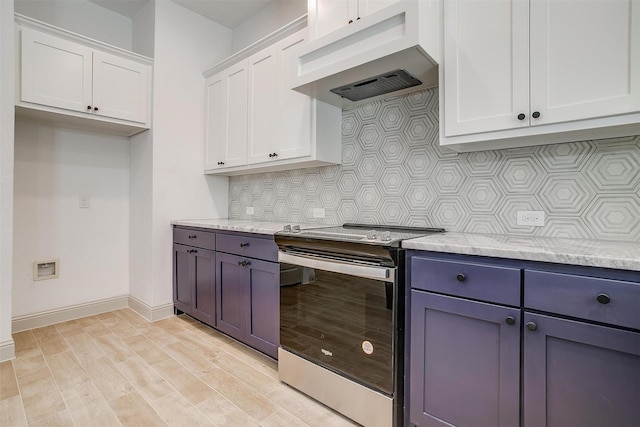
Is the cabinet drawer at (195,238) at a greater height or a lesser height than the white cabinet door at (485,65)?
lesser

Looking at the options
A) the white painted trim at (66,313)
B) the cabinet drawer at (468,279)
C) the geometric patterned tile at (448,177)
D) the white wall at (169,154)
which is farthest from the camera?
the white wall at (169,154)

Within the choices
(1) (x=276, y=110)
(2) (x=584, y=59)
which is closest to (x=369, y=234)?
(2) (x=584, y=59)

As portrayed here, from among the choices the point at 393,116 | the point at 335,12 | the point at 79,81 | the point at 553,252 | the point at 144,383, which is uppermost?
the point at 335,12

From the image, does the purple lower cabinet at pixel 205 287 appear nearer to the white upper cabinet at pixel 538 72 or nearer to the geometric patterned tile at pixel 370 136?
the geometric patterned tile at pixel 370 136

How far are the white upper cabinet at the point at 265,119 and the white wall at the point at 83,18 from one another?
3.20 ft

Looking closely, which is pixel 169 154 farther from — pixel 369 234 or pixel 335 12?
pixel 369 234

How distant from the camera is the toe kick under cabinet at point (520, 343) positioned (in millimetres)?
1022

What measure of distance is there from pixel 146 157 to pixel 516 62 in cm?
309

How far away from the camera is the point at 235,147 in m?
3.03

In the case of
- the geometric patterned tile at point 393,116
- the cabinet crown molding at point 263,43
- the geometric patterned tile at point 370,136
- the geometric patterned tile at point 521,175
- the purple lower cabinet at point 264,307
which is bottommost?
the purple lower cabinet at point 264,307

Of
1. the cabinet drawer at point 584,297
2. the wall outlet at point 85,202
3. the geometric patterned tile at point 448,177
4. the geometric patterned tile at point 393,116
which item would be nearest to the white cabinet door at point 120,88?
the wall outlet at point 85,202

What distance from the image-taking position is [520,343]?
1.19 m

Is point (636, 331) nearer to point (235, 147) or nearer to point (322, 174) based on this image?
point (322, 174)

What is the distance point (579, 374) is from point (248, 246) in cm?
187
